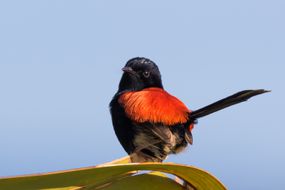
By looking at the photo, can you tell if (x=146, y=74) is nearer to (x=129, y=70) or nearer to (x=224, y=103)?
(x=129, y=70)

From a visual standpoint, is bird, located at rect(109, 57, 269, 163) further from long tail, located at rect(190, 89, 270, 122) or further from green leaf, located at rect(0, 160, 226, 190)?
green leaf, located at rect(0, 160, 226, 190)

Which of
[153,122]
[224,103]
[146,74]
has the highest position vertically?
[146,74]

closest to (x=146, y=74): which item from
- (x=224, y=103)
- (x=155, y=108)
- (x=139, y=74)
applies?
(x=139, y=74)

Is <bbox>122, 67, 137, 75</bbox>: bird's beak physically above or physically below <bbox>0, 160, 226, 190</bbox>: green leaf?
above

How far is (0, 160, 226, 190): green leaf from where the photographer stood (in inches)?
43.3

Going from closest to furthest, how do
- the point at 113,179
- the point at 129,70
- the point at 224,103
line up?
the point at 113,179
the point at 224,103
the point at 129,70

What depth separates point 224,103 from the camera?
9.09ft

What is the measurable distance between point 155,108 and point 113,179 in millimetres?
1616

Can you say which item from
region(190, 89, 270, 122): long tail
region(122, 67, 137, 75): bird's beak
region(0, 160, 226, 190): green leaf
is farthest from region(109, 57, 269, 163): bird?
region(0, 160, 226, 190): green leaf

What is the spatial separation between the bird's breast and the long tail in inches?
3.1

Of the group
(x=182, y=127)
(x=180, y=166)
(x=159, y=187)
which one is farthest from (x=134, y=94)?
(x=180, y=166)

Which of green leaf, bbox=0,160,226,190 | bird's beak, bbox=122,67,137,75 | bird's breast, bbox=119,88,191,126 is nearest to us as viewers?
green leaf, bbox=0,160,226,190

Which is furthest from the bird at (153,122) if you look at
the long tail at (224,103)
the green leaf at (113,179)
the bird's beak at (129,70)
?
the green leaf at (113,179)

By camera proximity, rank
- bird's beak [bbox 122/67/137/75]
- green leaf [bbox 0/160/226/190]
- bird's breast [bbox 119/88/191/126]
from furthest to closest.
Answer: bird's beak [bbox 122/67/137/75]
bird's breast [bbox 119/88/191/126]
green leaf [bbox 0/160/226/190]
